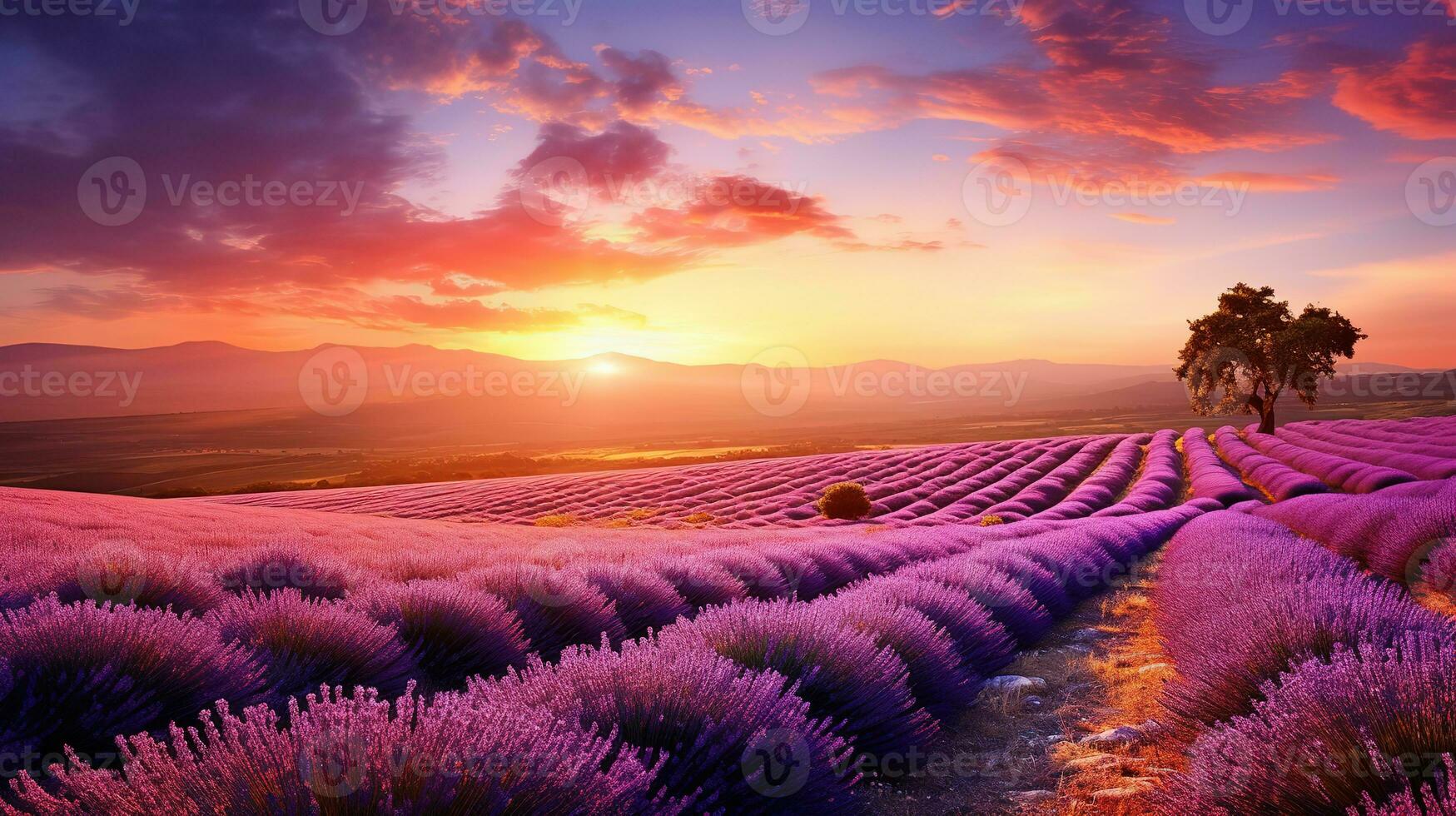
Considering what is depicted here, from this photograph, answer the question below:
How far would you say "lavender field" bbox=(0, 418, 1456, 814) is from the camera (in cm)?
166

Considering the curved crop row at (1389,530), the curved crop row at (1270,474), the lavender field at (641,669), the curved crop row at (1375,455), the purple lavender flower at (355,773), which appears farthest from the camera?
the curved crop row at (1270,474)

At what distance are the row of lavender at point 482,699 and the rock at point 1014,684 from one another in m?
0.18

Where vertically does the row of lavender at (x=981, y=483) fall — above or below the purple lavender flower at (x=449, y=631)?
below

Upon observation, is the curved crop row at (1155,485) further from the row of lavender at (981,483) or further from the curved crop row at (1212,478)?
the curved crop row at (1212,478)

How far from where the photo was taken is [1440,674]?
7.29ft

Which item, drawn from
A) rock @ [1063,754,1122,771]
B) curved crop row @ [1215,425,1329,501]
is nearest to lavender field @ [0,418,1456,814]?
rock @ [1063,754,1122,771]

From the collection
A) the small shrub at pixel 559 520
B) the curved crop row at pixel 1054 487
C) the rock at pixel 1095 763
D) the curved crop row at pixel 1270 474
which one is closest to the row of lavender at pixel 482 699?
the rock at pixel 1095 763

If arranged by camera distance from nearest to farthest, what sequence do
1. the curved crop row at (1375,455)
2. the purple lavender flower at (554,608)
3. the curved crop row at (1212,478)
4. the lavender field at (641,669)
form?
1. the lavender field at (641,669)
2. the purple lavender flower at (554,608)
3. the curved crop row at (1375,455)
4. the curved crop row at (1212,478)

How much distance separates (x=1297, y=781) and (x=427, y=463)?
72740 mm

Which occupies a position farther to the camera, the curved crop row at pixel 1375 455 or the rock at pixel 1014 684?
the curved crop row at pixel 1375 455

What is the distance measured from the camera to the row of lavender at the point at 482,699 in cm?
158

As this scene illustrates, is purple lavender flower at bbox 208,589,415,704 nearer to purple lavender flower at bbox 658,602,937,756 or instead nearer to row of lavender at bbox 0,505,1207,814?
row of lavender at bbox 0,505,1207,814

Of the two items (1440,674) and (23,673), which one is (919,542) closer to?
(1440,674)

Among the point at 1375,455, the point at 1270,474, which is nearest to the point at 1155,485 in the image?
the point at 1270,474
